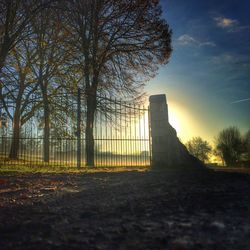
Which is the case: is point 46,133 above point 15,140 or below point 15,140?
above

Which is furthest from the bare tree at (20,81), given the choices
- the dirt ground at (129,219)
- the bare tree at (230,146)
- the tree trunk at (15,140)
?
the bare tree at (230,146)

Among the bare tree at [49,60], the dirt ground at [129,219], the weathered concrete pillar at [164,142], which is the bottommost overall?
the dirt ground at [129,219]

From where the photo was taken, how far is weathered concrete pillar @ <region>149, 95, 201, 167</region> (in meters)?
9.70

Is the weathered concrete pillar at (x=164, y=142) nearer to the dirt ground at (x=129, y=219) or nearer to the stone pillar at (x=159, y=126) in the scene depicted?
the stone pillar at (x=159, y=126)

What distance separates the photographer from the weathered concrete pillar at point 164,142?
9.70 metres

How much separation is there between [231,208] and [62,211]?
2066 mm

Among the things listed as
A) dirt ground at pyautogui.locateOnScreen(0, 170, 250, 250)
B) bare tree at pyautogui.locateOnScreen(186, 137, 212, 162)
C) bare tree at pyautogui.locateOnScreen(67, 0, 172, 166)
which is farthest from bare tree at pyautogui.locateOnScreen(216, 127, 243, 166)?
dirt ground at pyautogui.locateOnScreen(0, 170, 250, 250)

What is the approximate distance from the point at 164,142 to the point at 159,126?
611 mm

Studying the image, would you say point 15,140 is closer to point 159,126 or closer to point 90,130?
point 90,130

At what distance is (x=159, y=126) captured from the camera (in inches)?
393

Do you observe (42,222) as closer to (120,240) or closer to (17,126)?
(120,240)

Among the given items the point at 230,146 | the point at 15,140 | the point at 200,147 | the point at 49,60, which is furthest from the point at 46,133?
the point at 200,147

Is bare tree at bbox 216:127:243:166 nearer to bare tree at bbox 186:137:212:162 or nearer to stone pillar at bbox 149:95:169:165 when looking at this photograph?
bare tree at bbox 186:137:212:162

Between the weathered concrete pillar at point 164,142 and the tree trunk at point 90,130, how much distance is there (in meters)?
3.50
